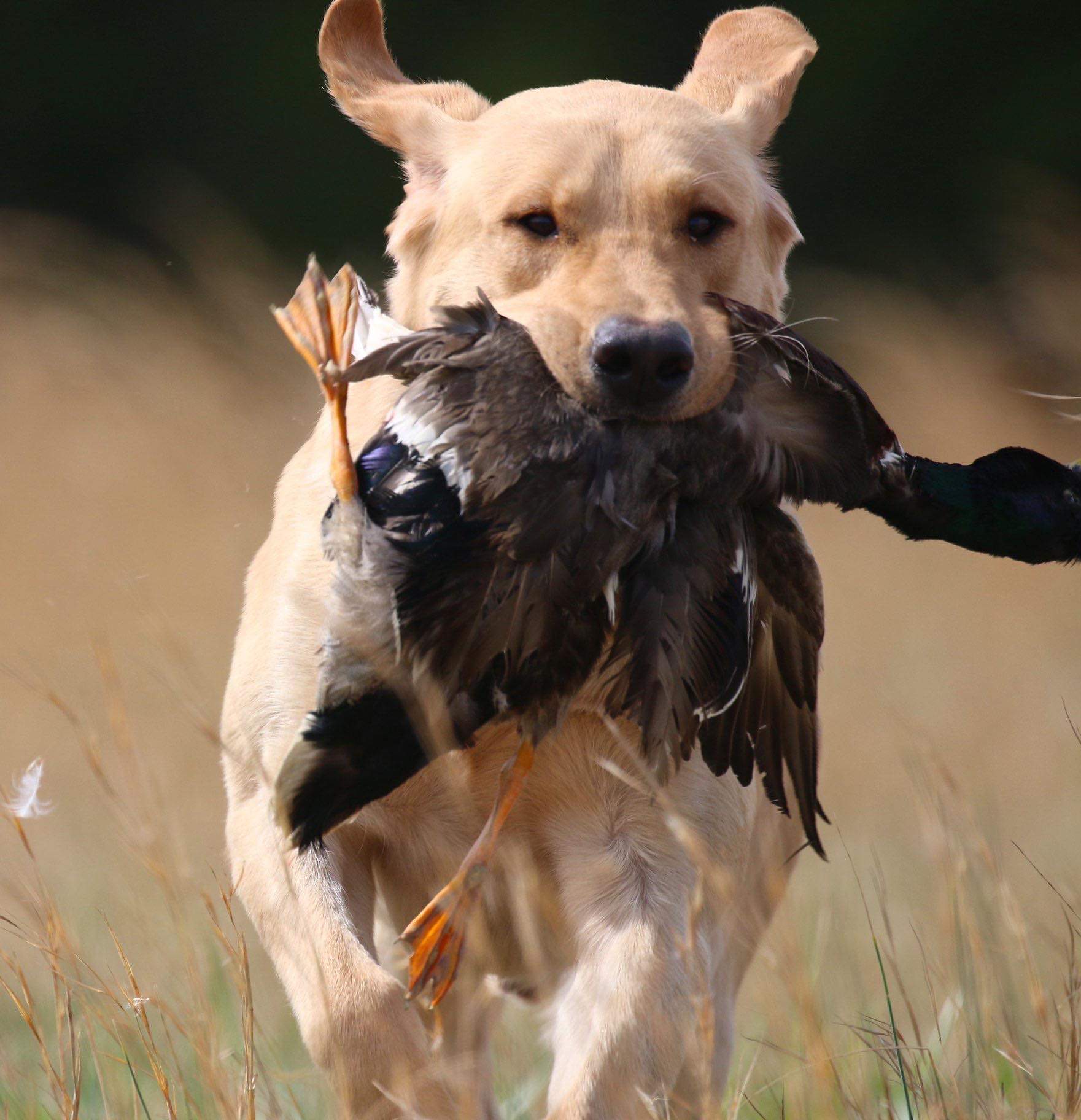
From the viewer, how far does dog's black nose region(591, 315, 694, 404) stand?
2.26 meters

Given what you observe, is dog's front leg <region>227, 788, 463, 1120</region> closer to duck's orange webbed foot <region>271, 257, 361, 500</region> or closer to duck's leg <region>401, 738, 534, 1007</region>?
duck's leg <region>401, 738, 534, 1007</region>

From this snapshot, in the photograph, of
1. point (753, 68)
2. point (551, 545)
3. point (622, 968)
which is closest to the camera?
point (551, 545)

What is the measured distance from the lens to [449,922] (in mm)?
2336

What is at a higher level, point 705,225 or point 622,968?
point 705,225

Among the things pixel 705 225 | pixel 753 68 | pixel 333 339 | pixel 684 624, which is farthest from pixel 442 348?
pixel 753 68

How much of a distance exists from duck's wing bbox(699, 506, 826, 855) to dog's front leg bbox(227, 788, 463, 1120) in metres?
0.61

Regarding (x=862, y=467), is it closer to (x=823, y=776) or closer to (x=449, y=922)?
(x=449, y=922)

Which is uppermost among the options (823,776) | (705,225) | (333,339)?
(333,339)

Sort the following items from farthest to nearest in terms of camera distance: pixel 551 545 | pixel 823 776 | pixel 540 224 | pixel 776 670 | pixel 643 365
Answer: pixel 823 776, pixel 540 224, pixel 776 670, pixel 643 365, pixel 551 545

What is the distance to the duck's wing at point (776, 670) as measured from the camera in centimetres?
233

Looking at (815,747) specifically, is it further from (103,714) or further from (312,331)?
(103,714)

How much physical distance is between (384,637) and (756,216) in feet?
3.99

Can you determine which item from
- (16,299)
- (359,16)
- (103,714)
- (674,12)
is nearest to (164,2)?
(16,299)

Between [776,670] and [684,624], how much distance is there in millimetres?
234
